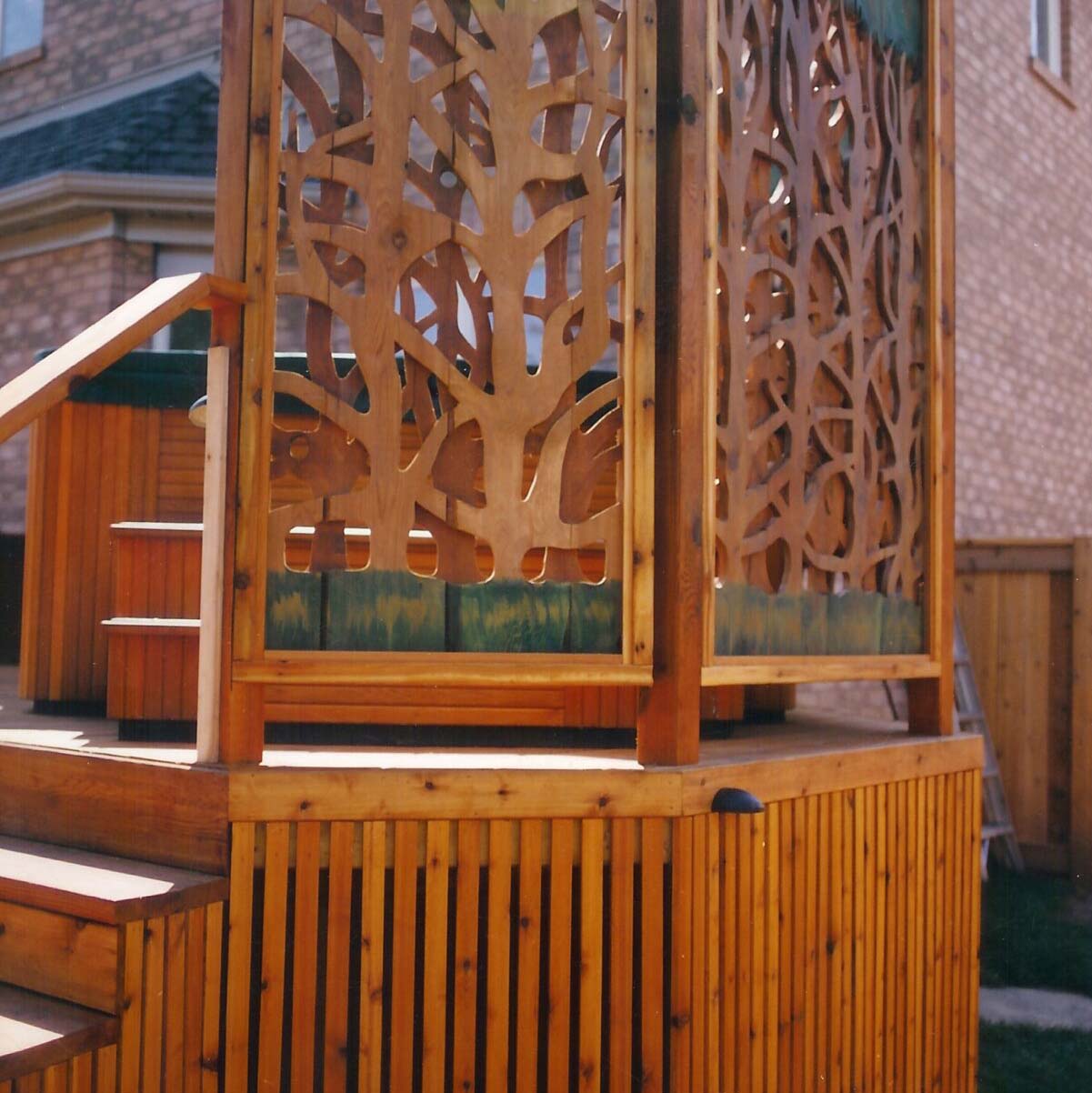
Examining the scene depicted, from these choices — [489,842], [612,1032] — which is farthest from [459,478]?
[612,1032]

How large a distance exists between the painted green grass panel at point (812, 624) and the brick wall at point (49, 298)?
6426mm

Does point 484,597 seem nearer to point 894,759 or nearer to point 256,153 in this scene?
point 256,153

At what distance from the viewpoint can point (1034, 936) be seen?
552cm

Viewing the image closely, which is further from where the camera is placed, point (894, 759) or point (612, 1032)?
point (894, 759)

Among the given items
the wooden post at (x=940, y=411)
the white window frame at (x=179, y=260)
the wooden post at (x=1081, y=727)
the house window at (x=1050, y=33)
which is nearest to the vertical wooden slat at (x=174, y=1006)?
the wooden post at (x=940, y=411)

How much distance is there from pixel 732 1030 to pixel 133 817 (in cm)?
141

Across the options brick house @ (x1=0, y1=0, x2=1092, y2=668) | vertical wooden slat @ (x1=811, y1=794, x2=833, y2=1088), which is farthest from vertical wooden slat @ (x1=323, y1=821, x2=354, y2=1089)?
brick house @ (x1=0, y1=0, x2=1092, y2=668)

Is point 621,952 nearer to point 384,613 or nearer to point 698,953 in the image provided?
point 698,953

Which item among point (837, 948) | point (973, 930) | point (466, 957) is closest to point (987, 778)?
point (973, 930)

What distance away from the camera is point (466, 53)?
2.63m

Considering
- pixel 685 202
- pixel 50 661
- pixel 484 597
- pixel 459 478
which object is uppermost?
pixel 685 202

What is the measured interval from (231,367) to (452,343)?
477mm

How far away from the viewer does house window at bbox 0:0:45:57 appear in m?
10.2

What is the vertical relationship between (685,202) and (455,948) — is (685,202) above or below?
above
